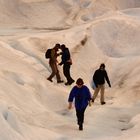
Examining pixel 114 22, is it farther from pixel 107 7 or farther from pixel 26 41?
pixel 107 7

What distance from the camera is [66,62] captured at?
20766 millimetres

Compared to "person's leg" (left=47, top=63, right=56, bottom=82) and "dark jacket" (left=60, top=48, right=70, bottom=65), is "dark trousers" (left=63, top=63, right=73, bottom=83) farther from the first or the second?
"person's leg" (left=47, top=63, right=56, bottom=82)

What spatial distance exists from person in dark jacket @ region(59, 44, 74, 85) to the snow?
0.40m

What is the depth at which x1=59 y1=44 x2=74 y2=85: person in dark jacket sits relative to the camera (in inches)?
811

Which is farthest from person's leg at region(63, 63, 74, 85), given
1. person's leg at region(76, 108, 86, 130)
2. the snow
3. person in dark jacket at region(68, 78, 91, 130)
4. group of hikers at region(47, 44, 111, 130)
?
person in dark jacket at region(68, 78, 91, 130)

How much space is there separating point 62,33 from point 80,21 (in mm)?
9502

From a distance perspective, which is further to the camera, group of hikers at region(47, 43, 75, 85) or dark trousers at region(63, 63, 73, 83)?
dark trousers at region(63, 63, 73, 83)

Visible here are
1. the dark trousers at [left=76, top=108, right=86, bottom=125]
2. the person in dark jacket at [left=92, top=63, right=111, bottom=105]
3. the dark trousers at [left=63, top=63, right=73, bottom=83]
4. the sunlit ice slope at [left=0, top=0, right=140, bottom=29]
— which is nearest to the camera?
the dark trousers at [left=76, top=108, right=86, bottom=125]

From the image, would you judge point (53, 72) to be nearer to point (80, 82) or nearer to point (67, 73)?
point (67, 73)

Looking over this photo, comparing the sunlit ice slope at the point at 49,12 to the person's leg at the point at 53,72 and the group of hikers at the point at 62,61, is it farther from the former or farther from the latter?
the person's leg at the point at 53,72

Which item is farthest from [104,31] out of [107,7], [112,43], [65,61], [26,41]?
[107,7]

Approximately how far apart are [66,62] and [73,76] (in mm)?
2335

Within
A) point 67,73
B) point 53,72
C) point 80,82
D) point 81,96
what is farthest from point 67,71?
point 80,82

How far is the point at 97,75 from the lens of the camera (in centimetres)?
1962
